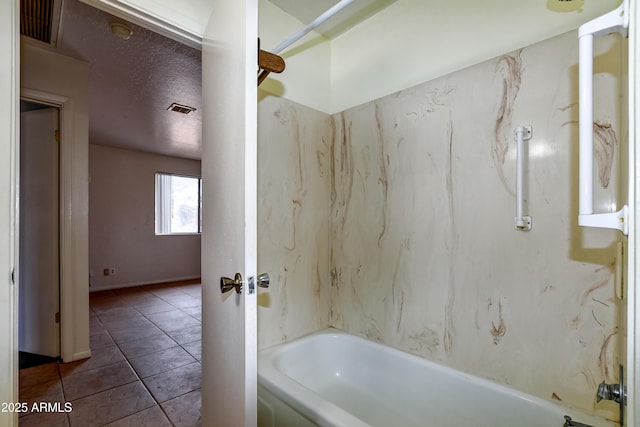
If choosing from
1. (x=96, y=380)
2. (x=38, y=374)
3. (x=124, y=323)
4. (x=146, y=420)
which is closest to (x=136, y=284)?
(x=124, y=323)

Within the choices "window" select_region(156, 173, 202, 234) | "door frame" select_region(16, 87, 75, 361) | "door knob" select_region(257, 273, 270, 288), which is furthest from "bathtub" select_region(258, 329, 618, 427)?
"window" select_region(156, 173, 202, 234)

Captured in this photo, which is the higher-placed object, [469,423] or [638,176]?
[638,176]

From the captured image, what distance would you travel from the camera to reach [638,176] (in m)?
0.50

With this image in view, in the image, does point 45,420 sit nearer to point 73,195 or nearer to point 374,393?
point 73,195

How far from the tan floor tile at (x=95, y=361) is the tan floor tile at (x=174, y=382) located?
528mm

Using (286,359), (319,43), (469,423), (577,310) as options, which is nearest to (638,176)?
(577,310)

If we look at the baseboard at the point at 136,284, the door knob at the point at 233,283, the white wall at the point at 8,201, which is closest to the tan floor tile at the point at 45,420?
the white wall at the point at 8,201

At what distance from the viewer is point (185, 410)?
70.2 inches

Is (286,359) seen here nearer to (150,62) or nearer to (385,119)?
(385,119)

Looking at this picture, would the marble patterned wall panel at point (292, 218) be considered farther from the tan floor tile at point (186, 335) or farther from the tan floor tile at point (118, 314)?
the tan floor tile at point (118, 314)

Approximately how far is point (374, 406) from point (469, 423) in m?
0.48

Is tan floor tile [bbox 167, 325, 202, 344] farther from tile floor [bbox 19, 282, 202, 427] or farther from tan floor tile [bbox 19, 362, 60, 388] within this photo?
tan floor tile [bbox 19, 362, 60, 388]

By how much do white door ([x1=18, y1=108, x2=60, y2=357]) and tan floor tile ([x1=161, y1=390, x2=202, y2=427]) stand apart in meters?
1.37

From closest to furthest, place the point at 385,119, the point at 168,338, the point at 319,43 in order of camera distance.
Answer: the point at 385,119 < the point at 319,43 < the point at 168,338
